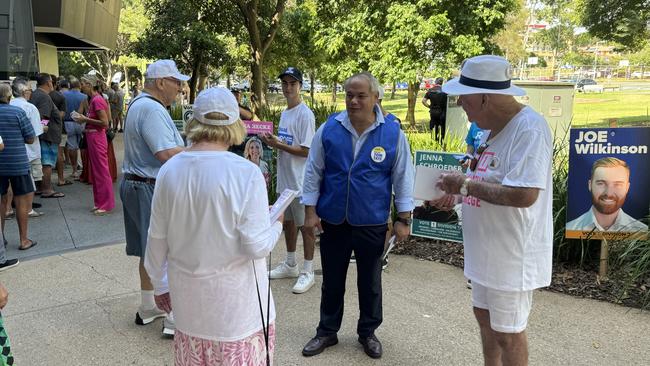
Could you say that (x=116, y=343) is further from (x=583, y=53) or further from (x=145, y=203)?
(x=583, y=53)

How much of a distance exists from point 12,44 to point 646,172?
13.5 m

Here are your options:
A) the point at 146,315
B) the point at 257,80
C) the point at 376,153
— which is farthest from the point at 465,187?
the point at 257,80

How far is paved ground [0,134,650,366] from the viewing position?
358cm

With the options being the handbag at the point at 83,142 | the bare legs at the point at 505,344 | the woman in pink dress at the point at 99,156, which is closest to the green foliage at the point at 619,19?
the woman in pink dress at the point at 99,156

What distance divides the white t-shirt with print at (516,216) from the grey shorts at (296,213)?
8.55ft

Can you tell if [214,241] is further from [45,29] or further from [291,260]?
[45,29]

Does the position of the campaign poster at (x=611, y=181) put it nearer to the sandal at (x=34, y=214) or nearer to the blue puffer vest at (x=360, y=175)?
the blue puffer vest at (x=360, y=175)

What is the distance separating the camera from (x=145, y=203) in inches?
149

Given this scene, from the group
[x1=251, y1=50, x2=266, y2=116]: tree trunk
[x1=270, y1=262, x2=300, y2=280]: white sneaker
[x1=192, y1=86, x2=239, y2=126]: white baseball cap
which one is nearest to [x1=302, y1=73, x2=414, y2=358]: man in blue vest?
[x1=192, y1=86, x2=239, y2=126]: white baseball cap

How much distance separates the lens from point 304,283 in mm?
4770

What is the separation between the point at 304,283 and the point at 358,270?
1.29 metres

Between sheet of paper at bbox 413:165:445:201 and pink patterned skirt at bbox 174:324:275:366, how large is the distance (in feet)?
3.85

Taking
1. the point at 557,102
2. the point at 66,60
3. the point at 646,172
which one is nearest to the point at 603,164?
the point at 646,172

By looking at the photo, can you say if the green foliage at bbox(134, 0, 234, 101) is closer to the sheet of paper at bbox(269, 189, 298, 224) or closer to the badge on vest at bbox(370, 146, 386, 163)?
the badge on vest at bbox(370, 146, 386, 163)
